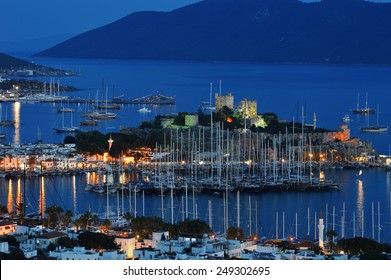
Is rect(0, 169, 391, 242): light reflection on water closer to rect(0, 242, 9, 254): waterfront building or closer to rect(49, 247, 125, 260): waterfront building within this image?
rect(49, 247, 125, 260): waterfront building

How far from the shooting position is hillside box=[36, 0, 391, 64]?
102875 millimetres

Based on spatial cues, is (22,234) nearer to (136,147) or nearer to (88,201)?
(88,201)

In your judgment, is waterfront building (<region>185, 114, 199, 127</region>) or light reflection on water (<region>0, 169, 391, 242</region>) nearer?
light reflection on water (<region>0, 169, 391, 242</region>)

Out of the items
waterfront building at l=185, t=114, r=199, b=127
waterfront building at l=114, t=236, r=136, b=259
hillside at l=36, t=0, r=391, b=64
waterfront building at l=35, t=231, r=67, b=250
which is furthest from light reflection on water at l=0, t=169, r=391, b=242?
hillside at l=36, t=0, r=391, b=64

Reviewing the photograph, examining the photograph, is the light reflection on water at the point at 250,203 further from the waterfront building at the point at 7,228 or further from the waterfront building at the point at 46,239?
the waterfront building at the point at 46,239

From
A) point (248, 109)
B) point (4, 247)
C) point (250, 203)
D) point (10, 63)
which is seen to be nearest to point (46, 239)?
point (4, 247)

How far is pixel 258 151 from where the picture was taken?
20.8 meters

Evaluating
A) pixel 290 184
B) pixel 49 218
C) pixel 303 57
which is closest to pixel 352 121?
pixel 290 184

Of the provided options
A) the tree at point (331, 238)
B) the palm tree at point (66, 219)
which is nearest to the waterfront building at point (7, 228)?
the palm tree at point (66, 219)

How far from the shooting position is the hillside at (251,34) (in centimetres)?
10288

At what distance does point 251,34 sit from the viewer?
112 metres

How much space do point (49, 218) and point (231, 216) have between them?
295 cm

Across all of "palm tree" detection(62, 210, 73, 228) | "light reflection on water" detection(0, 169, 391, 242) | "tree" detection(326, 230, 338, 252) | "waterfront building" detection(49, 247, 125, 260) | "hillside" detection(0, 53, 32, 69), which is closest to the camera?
"waterfront building" detection(49, 247, 125, 260)

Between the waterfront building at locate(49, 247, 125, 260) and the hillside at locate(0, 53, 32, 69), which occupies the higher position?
the hillside at locate(0, 53, 32, 69)
